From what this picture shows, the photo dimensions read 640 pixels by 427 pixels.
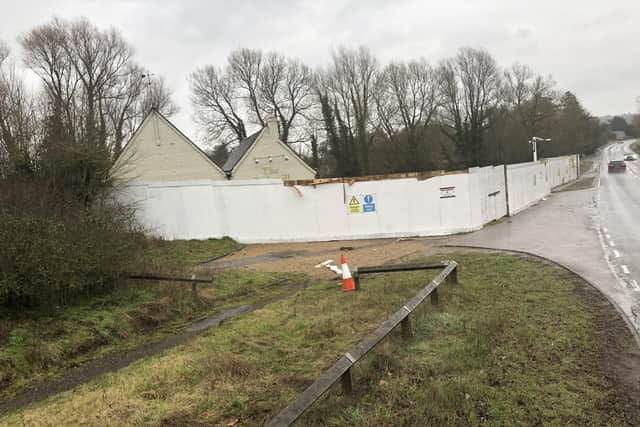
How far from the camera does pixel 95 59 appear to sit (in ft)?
133

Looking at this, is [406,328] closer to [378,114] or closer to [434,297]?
[434,297]

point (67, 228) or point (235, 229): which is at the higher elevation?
point (67, 228)

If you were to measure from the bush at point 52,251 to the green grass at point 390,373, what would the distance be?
2.61 meters

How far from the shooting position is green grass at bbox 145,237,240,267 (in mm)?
14784

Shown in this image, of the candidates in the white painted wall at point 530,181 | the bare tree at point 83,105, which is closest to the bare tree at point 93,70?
the bare tree at point 83,105

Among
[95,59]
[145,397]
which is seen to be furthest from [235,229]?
[95,59]

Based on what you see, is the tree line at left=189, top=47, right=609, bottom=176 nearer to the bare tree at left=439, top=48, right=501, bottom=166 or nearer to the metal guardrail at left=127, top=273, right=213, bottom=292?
the bare tree at left=439, top=48, right=501, bottom=166

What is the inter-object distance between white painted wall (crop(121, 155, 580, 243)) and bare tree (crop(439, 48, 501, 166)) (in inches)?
1705

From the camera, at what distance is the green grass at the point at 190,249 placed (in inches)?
582

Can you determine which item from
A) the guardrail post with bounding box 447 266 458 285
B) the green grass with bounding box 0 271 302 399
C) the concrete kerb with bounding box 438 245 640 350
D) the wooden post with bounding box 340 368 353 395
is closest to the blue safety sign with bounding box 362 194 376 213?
the concrete kerb with bounding box 438 245 640 350

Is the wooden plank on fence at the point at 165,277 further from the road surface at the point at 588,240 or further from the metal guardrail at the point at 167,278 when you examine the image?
the road surface at the point at 588,240

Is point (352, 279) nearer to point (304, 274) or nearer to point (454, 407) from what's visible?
point (304, 274)

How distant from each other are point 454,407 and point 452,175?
1408 cm

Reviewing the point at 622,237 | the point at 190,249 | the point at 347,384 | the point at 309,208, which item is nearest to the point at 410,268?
the point at 347,384
